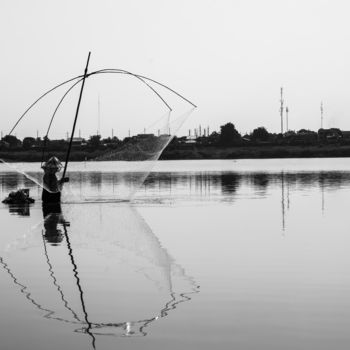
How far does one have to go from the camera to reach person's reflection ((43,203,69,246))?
17.3 meters

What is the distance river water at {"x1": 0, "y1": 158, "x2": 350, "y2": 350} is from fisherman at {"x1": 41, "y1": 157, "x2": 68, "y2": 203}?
285cm

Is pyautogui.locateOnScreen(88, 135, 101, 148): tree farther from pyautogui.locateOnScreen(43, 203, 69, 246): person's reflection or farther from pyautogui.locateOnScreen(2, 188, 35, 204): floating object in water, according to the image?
pyautogui.locateOnScreen(43, 203, 69, 246): person's reflection

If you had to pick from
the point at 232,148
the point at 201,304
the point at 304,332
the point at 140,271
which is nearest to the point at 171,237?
the point at 140,271

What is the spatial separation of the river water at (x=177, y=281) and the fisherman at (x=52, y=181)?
2854 millimetres

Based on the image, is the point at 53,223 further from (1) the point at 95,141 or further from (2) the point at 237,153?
(1) the point at 95,141

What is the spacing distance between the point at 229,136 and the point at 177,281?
15436 centimetres

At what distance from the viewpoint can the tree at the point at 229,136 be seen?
536 feet

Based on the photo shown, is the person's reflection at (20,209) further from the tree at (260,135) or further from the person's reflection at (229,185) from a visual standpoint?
the tree at (260,135)

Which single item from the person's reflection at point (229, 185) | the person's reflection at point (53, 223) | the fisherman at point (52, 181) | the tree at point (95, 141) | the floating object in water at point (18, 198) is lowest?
the person's reflection at point (229, 185)

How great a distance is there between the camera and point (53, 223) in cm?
2080

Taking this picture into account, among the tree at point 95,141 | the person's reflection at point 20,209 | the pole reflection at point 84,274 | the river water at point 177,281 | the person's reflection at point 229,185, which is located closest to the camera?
the river water at point 177,281

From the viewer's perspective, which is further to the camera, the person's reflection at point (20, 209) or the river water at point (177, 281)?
the person's reflection at point (20, 209)

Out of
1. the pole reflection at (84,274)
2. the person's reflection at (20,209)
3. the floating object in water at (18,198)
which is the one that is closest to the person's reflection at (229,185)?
the floating object in water at (18,198)

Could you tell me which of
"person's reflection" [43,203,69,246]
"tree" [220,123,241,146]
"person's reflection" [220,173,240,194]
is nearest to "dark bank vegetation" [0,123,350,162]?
"tree" [220,123,241,146]
